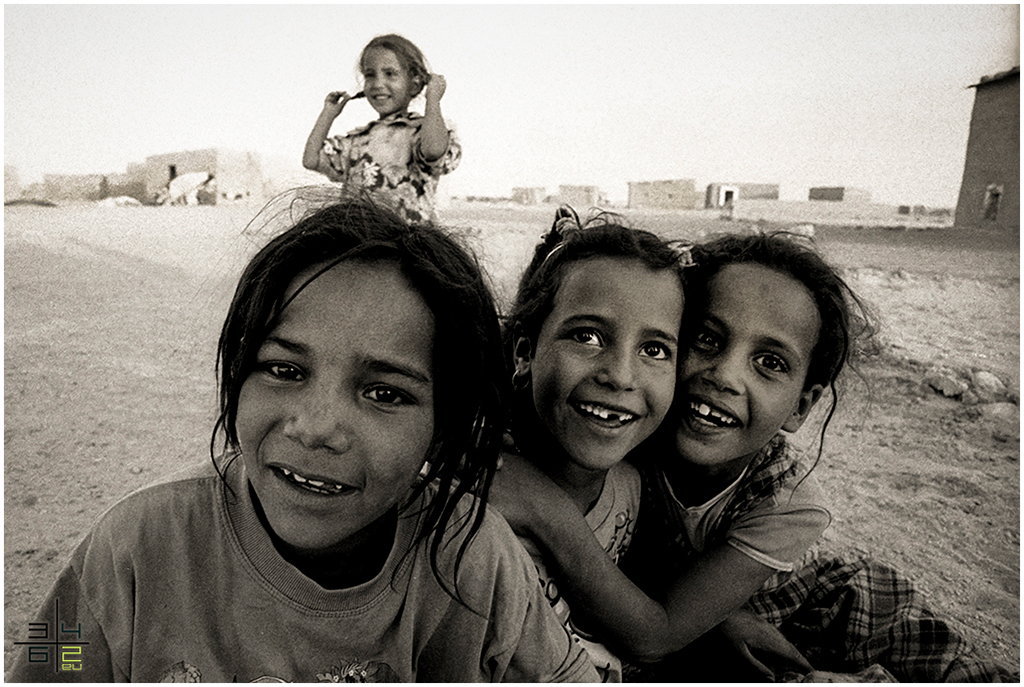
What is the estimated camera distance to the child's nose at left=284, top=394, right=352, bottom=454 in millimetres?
937

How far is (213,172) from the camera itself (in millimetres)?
8695

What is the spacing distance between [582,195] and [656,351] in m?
6.19

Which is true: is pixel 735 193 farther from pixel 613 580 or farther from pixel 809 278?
pixel 613 580

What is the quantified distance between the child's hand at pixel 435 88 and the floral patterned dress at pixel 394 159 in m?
0.17

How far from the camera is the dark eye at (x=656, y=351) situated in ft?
4.48

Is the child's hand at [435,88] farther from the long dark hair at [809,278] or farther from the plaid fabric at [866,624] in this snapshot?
the plaid fabric at [866,624]

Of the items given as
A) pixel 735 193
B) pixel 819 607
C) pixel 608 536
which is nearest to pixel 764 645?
pixel 819 607

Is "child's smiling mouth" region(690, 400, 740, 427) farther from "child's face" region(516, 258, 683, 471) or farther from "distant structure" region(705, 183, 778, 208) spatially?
"distant structure" region(705, 183, 778, 208)

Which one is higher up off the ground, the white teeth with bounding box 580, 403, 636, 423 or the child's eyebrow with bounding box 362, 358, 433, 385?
the child's eyebrow with bounding box 362, 358, 433, 385

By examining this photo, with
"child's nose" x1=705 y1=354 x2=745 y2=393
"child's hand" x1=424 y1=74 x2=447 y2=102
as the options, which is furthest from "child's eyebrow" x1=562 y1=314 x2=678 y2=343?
"child's hand" x1=424 y1=74 x2=447 y2=102

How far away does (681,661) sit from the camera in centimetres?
174

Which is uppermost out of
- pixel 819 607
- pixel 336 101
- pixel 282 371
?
pixel 336 101

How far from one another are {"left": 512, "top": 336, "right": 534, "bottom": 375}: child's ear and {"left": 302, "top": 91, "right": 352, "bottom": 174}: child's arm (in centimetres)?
254

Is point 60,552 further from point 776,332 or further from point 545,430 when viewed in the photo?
point 776,332
